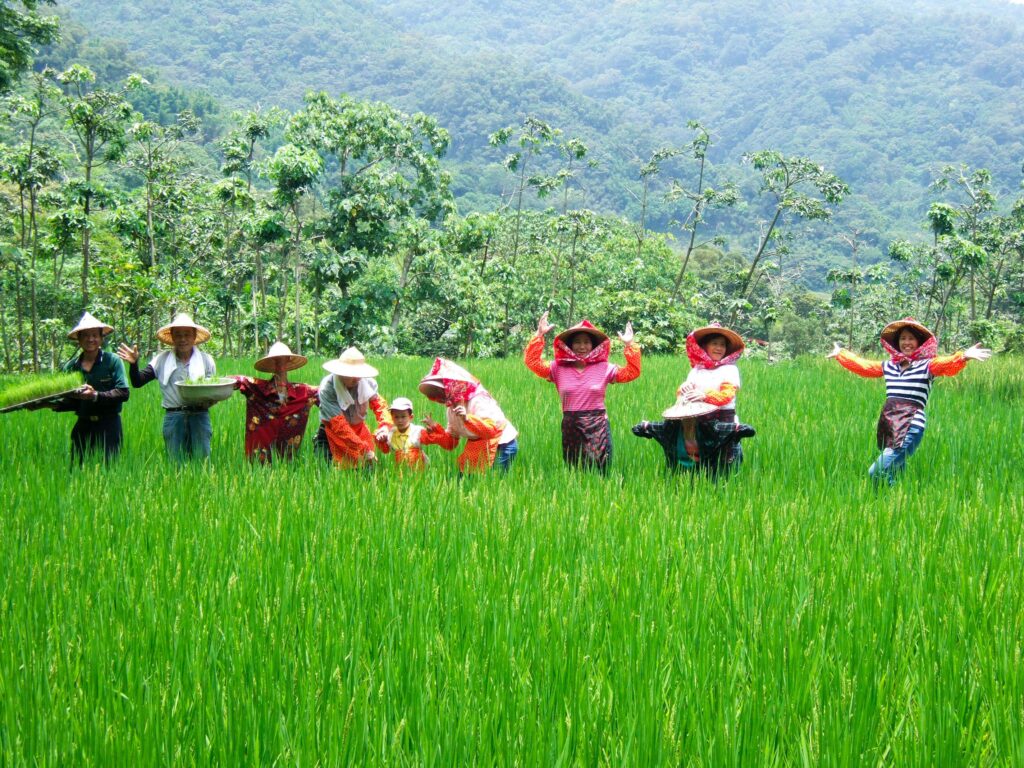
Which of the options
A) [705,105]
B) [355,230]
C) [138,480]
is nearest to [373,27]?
[705,105]

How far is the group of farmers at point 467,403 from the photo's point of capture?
189 inches

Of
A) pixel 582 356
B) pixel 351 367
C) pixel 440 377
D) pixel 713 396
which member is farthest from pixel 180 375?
pixel 713 396

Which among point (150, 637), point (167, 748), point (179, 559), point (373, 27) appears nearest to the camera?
point (167, 748)

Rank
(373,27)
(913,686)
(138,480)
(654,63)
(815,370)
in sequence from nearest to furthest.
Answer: (913,686), (138,480), (815,370), (373,27), (654,63)

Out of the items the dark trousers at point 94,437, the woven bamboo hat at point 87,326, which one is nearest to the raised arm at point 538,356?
the woven bamboo hat at point 87,326

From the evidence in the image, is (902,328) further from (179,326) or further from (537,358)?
(179,326)

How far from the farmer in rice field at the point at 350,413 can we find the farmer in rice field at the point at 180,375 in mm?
683

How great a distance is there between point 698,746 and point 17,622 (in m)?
1.92

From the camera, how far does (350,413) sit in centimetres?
514

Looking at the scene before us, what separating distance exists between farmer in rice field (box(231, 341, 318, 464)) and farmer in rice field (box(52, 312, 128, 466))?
693mm

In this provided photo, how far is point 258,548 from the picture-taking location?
11.1ft

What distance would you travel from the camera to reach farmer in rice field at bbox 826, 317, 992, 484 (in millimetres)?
4965

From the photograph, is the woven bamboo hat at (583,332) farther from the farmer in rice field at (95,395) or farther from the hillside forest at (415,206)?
the hillside forest at (415,206)

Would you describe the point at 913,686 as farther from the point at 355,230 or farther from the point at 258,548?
the point at 355,230
